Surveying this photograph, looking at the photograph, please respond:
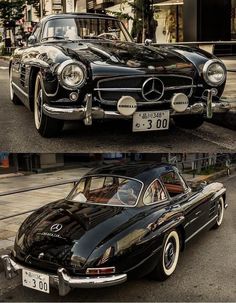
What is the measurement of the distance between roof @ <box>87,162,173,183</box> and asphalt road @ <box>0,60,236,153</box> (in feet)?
0.89

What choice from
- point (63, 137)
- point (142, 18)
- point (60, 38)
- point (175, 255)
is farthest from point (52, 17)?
point (142, 18)

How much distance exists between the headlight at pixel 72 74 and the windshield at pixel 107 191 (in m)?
1.15

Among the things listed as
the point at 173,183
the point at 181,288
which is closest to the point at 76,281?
the point at 181,288

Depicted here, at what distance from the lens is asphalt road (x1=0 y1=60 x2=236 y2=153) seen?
18.0 ft

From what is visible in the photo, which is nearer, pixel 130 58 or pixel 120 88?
pixel 120 88

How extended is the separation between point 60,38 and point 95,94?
79.7 inches

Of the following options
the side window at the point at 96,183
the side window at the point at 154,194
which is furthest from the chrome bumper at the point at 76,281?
the side window at the point at 96,183

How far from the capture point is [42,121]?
560 cm

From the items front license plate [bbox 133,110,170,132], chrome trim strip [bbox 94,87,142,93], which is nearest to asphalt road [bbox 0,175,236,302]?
front license plate [bbox 133,110,170,132]

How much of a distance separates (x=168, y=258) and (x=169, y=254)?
4 cm

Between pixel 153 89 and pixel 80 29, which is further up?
pixel 80 29

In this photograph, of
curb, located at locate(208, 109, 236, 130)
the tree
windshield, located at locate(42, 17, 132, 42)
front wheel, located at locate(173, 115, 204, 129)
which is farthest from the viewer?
the tree

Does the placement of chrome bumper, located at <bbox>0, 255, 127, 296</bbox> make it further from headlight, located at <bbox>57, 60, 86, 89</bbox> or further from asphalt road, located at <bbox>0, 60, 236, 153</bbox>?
headlight, located at <bbox>57, 60, 86, 89</bbox>

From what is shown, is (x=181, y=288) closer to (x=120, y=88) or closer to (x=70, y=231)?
(x=70, y=231)
